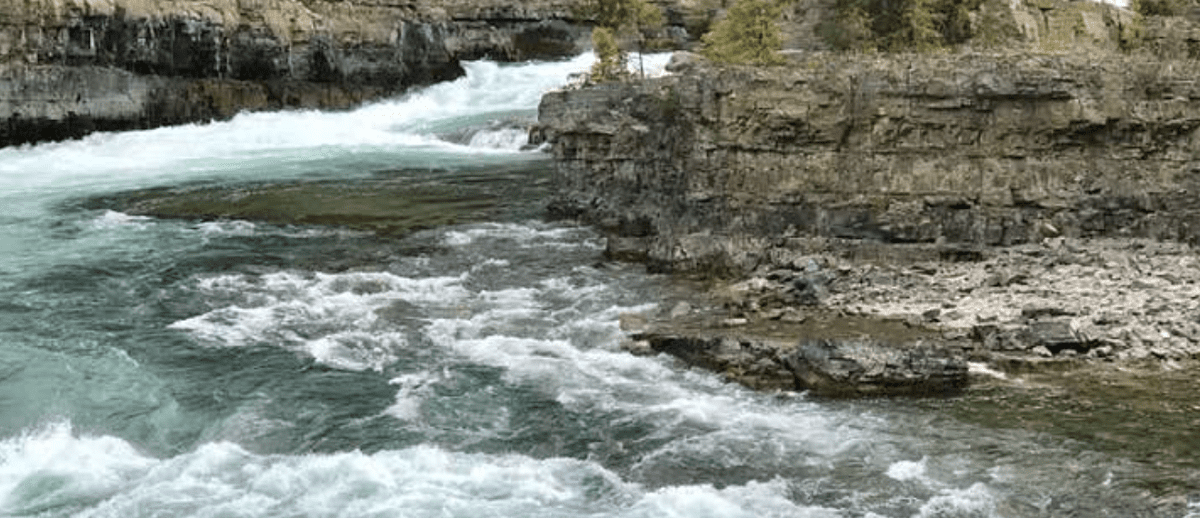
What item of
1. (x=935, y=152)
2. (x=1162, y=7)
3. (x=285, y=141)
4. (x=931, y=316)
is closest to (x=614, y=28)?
(x=285, y=141)

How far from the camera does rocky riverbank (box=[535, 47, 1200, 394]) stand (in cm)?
2145

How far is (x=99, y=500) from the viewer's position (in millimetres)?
15102

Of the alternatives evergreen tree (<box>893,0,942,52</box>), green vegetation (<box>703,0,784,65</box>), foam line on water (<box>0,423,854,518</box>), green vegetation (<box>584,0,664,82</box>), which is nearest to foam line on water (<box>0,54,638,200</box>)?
green vegetation (<box>584,0,664,82</box>)

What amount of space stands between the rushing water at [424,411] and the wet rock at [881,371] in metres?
0.45

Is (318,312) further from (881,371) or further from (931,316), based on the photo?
(931,316)

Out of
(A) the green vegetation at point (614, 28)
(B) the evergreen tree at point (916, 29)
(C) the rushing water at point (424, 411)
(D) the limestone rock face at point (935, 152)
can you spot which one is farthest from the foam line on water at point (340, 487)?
(B) the evergreen tree at point (916, 29)

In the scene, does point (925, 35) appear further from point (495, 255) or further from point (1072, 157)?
point (495, 255)

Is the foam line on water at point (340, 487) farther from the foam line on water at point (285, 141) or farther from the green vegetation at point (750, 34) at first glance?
the foam line on water at point (285, 141)

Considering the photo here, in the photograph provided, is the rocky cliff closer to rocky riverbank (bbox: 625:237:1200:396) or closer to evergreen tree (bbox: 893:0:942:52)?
evergreen tree (bbox: 893:0:942:52)

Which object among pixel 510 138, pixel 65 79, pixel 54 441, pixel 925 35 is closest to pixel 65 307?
pixel 54 441

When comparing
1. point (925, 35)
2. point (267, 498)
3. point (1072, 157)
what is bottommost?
point (267, 498)

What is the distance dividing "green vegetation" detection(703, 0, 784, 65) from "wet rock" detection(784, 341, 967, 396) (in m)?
12.2

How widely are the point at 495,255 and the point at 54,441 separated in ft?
41.9

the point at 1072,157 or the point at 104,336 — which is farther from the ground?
the point at 1072,157
